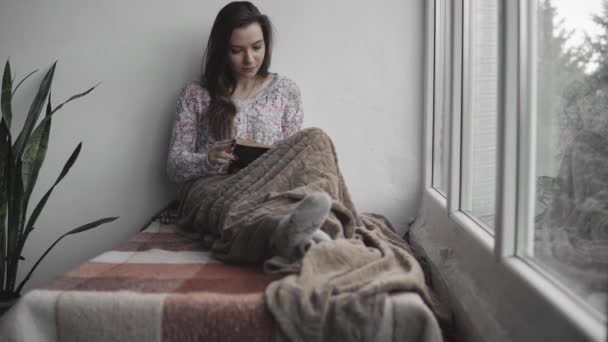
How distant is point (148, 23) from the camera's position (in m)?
2.16

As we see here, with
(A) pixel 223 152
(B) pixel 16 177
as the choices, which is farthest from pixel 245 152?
(B) pixel 16 177

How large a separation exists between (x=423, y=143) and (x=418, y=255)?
1.85ft

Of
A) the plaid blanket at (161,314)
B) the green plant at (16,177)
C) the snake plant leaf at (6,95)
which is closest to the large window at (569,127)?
the plaid blanket at (161,314)

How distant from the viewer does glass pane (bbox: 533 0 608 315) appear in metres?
1.13

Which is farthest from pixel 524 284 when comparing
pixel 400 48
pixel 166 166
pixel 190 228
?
pixel 166 166

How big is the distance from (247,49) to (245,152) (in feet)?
1.61

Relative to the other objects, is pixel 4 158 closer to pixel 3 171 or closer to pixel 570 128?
pixel 3 171

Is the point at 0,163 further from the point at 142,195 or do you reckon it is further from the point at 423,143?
the point at 423,143

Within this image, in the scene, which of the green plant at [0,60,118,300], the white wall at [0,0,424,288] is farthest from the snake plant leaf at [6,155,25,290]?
the white wall at [0,0,424,288]

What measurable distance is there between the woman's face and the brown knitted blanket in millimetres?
510

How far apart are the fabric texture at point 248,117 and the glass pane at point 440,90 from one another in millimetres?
587

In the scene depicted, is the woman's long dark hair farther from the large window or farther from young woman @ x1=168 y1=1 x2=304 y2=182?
the large window

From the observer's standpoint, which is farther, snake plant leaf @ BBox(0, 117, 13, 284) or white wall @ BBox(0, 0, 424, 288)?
white wall @ BBox(0, 0, 424, 288)

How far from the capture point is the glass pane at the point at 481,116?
4.72ft
